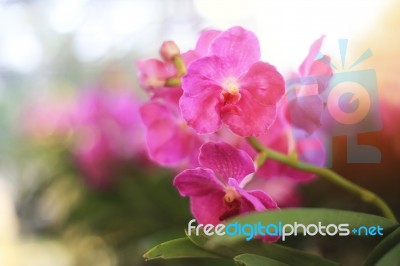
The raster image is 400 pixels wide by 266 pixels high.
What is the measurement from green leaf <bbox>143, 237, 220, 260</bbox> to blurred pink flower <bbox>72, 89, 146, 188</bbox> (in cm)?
37

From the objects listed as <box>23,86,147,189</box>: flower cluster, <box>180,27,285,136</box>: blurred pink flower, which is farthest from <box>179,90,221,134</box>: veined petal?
<box>23,86,147,189</box>: flower cluster

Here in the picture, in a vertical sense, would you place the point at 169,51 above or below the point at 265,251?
above

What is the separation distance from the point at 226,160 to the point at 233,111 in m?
0.02

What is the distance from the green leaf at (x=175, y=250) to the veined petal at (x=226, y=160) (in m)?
0.04

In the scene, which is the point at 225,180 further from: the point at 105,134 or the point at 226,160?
the point at 105,134

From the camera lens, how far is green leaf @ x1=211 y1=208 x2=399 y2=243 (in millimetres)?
214

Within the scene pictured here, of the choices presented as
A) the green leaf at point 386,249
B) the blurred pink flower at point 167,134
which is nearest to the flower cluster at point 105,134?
the blurred pink flower at point 167,134

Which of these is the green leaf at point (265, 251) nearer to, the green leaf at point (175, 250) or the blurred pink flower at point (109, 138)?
the green leaf at point (175, 250)

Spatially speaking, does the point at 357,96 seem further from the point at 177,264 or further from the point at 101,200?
the point at 101,200

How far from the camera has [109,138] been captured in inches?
25.8

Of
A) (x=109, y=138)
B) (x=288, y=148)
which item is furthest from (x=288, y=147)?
(x=109, y=138)

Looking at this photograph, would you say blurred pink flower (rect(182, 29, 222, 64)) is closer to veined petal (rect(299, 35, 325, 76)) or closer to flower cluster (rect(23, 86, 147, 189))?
veined petal (rect(299, 35, 325, 76))

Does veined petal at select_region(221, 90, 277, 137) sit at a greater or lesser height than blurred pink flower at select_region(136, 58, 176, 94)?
lesser

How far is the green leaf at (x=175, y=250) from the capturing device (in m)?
0.25
